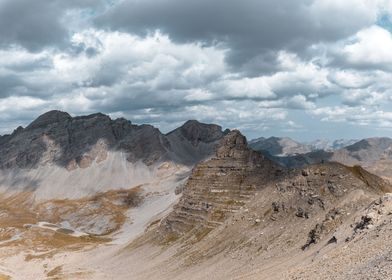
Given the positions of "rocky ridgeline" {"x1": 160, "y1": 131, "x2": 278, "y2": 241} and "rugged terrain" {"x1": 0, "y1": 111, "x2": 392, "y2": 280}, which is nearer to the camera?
"rugged terrain" {"x1": 0, "y1": 111, "x2": 392, "y2": 280}

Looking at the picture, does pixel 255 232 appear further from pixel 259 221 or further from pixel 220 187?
pixel 220 187

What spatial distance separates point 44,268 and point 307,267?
117630 mm

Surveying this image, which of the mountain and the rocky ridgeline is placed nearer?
the mountain

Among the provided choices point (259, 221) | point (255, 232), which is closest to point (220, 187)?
point (259, 221)

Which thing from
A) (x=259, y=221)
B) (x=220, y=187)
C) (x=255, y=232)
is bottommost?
(x=255, y=232)

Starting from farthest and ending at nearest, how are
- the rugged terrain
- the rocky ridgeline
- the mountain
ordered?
the rocky ridgeline < the mountain < the rugged terrain

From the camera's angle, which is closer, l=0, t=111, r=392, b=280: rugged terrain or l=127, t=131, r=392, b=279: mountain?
l=0, t=111, r=392, b=280: rugged terrain

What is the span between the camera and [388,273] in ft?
146

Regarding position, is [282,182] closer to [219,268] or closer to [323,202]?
[323,202]

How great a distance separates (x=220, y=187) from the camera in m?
145

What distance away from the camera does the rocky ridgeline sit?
13312cm

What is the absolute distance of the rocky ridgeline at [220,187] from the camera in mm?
133125

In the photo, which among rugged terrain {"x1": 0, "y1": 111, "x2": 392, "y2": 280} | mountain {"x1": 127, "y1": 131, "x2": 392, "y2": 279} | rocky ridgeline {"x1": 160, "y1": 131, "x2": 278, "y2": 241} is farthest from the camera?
rocky ridgeline {"x1": 160, "y1": 131, "x2": 278, "y2": 241}

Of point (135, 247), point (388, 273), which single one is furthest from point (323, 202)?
point (135, 247)
